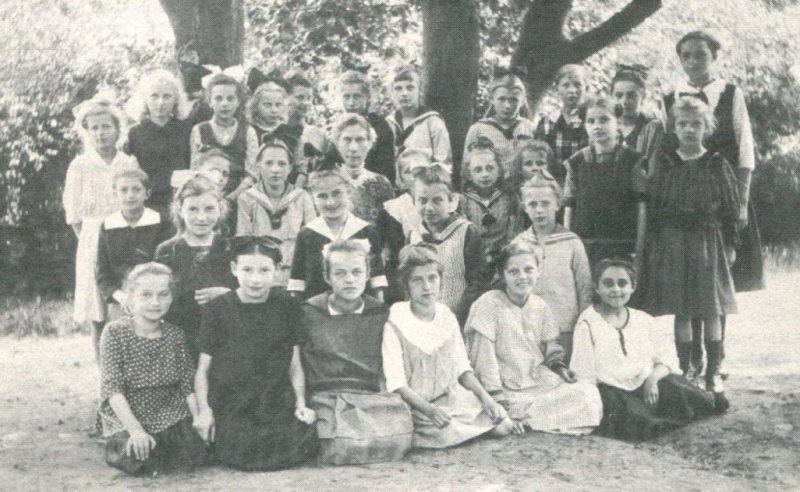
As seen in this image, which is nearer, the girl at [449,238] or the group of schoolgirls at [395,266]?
the group of schoolgirls at [395,266]

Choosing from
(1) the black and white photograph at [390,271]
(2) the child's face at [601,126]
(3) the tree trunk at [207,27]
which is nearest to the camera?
A: (1) the black and white photograph at [390,271]

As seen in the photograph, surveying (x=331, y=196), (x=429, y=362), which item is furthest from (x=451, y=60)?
(x=429, y=362)

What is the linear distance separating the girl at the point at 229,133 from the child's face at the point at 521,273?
5.09 ft

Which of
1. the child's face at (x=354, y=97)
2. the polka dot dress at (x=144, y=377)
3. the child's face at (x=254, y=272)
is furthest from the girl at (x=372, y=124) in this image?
the polka dot dress at (x=144, y=377)

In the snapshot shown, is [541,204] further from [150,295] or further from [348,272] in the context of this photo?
[150,295]

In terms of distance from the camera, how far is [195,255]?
393 cm

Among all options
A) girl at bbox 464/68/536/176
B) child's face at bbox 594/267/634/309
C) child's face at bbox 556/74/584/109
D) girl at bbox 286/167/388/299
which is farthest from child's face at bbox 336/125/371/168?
child's face at bbox 594/267/634/309

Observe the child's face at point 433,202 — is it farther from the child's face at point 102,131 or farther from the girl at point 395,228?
the child's face at point 102,131

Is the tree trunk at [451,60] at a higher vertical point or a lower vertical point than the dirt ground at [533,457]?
higher

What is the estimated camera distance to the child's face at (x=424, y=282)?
3.81m

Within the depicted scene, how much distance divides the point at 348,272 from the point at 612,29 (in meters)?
4.24

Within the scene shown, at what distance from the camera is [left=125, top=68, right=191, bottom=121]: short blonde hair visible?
15.6ft

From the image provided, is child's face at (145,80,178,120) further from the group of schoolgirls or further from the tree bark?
the tree bark

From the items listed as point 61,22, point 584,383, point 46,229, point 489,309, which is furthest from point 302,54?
point 584,383
